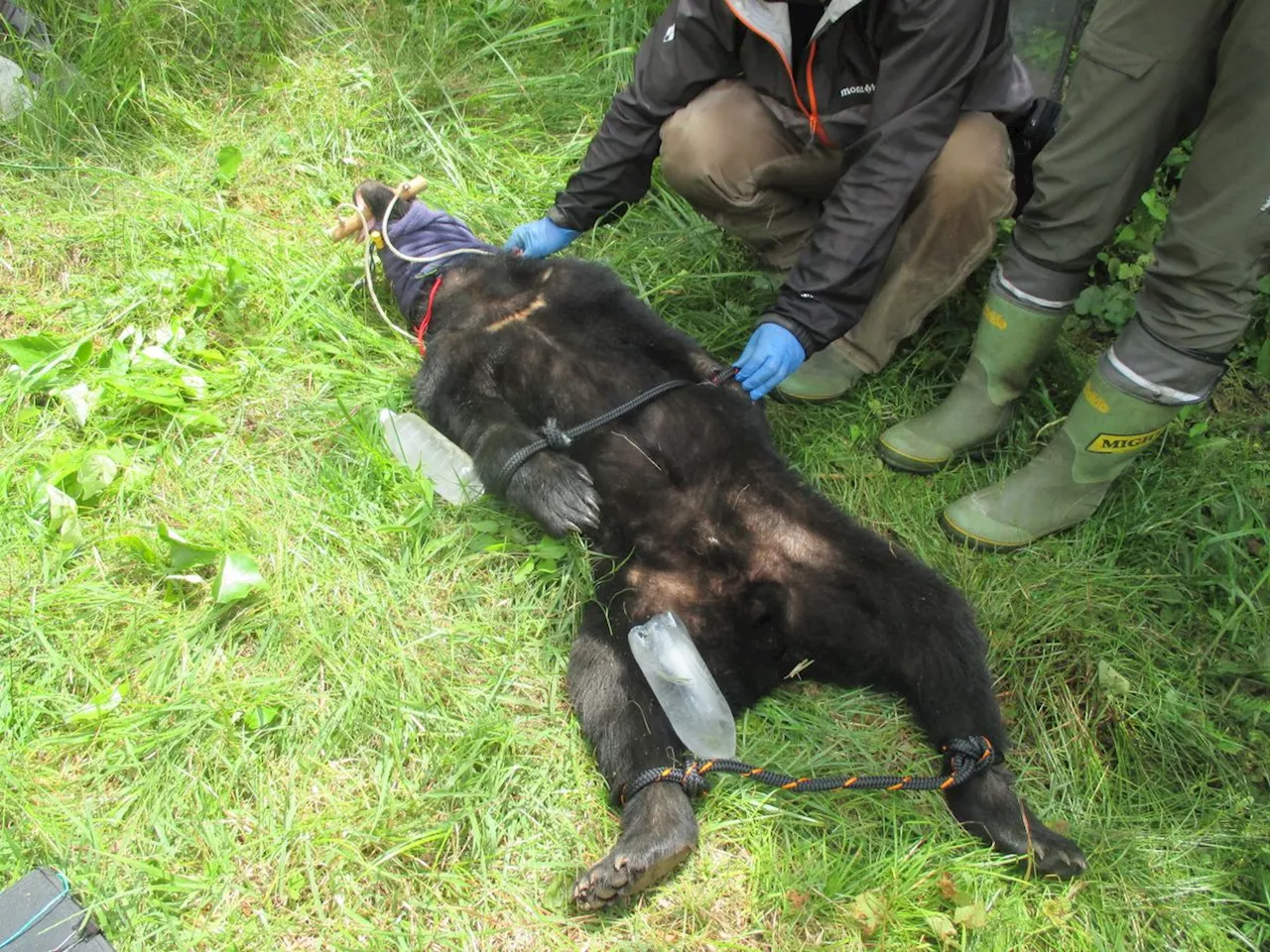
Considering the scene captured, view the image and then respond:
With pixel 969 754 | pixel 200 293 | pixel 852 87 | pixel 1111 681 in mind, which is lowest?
pixel 1111 681

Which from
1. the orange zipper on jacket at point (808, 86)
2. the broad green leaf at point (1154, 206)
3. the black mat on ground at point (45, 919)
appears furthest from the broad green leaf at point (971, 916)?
the broad green leaf at point (1154, 206)

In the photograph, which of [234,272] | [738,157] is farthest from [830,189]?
[234,272]

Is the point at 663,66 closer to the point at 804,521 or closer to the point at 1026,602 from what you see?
the point at 804,521

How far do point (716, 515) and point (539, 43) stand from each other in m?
2.94

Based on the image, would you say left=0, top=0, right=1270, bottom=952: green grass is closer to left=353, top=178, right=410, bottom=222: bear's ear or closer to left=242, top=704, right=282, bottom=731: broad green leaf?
left=242, top=704, right=282, bottom=731: broad green leaf

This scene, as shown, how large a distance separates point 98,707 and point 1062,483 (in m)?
2.90

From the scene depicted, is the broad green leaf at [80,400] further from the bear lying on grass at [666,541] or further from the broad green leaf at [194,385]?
the bear lying on grass at [666,541]

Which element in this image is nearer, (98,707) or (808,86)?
(98,707)

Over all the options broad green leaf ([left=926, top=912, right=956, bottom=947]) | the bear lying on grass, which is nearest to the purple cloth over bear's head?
the bear lying on grass

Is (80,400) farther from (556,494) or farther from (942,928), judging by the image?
(942,928)

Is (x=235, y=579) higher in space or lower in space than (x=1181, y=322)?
lower

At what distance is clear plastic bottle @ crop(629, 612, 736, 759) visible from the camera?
2545 millimetres

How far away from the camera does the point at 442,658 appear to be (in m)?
2.80

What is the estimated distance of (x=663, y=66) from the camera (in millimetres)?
3426
